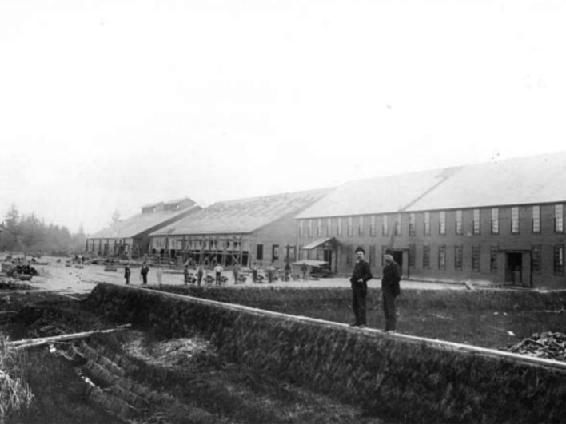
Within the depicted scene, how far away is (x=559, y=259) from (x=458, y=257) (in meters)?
6.59

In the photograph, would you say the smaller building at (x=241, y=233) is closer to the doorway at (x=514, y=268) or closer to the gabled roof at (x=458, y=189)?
the gabled roof at (x=458, y=189)

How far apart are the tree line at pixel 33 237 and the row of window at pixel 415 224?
5625 centimetres

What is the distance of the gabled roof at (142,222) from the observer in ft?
235

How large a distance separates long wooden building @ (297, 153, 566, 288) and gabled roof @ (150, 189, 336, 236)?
6.64m

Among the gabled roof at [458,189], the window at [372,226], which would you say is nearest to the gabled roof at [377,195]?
the gabled roof at [458,189]

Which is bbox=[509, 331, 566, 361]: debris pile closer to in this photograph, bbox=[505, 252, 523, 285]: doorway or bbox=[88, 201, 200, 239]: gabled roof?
bbox=[505, 252, 523, 285]: doorway

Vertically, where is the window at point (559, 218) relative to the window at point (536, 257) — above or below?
above

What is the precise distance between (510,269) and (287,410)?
2701cm

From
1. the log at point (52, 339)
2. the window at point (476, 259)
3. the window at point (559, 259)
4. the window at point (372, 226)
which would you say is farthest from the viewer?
the window at point (372, 226)

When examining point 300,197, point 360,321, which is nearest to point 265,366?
point 360,321

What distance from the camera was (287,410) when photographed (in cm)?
826

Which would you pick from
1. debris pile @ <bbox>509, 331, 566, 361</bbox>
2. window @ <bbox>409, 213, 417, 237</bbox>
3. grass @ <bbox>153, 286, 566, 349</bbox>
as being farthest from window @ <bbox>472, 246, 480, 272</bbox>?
debris pile @ <bbox>509, 331, 566, 361</bbox>

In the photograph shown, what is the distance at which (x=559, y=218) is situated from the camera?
96.4ft

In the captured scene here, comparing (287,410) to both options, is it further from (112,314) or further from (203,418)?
(112,314)
